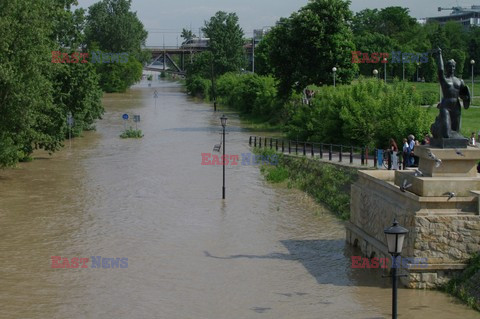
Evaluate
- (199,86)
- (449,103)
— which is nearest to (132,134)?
(449,103)

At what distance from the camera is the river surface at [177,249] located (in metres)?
17.3

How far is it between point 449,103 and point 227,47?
10270 centimetres

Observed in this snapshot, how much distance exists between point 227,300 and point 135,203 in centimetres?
1259

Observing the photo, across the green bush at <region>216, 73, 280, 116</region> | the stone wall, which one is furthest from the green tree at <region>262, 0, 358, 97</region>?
the stone wall

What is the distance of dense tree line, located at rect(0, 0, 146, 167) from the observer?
1226 inches

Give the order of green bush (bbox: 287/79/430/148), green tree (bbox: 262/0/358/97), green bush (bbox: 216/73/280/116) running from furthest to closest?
1. green bush (bbox: 216/73/280/116)
2. green tree (bbox: 262/0/358/97)
3. green bush (bbox: 287/79/430/148)

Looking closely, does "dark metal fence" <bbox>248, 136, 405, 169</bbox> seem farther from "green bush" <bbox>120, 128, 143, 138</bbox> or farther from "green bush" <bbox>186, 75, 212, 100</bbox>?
"green bush" <bbox>186, 75, 212, 100</bbox>

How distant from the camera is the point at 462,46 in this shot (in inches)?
3920

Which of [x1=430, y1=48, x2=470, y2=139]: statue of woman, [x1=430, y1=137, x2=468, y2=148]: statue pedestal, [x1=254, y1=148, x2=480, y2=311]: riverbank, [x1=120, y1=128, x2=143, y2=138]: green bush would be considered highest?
[x1=430, y1=48, x2=470, y2=139]: statue of woman

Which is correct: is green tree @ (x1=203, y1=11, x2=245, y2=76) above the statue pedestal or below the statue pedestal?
above

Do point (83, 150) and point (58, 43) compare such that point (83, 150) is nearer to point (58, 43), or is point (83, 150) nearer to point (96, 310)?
point (58, 43)

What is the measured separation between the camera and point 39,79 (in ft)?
105

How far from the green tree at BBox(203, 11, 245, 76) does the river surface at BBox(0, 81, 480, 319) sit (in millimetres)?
79042

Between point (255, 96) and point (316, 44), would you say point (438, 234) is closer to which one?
point (316, 44)
